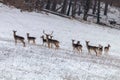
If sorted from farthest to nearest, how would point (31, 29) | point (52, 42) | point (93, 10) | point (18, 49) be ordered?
point (93, 10)
point (31, 29)
point (52, 42)
point (18, 49)

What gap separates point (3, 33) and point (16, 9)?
55.9ft

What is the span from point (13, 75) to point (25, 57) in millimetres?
4995

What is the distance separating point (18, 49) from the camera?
1008 inches

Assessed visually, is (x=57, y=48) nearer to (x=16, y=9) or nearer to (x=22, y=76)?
(x=22, y=76)

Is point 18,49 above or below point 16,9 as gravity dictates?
below

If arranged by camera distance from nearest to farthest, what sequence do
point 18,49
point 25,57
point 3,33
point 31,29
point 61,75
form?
point 61,75 < point 25,57 < point 18,49 < point 3,33 < point 31,29

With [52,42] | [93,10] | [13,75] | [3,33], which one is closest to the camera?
[13,75]

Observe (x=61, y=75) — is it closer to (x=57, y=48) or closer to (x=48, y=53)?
(x=48, y=53)

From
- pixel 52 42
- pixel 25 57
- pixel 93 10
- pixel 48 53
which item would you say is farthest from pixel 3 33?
pixel 93 10

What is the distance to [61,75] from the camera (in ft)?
62.5

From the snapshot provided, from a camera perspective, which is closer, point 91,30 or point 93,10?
point 91,30

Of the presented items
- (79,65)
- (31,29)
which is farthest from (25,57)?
(31,29)

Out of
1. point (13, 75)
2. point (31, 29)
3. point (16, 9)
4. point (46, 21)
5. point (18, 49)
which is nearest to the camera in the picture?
point (13, 75)

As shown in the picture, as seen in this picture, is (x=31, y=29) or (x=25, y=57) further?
(x=31, y=29)
